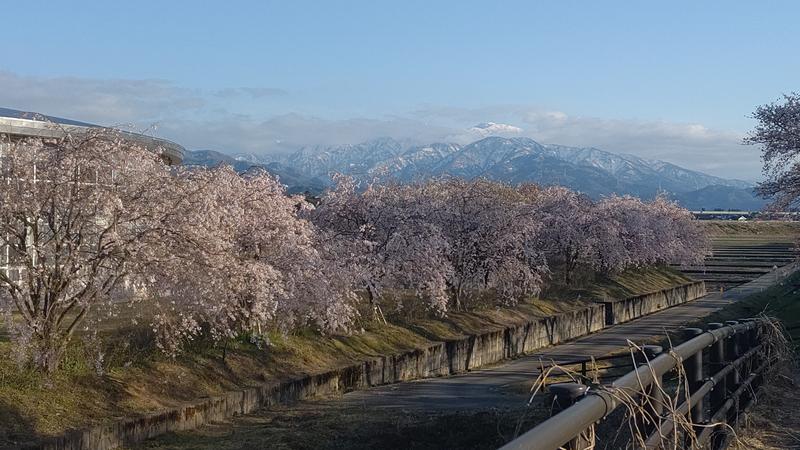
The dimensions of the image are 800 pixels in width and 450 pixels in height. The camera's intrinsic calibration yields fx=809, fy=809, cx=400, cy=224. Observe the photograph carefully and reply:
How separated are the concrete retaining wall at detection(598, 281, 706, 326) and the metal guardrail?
135 feet

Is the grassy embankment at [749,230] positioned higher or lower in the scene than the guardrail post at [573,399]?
lower

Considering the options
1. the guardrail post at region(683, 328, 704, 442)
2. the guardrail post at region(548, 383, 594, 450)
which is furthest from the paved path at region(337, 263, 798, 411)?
the guardrail post at region(548, 383, 594, 450)

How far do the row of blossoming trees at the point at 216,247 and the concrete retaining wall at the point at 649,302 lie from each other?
612cm

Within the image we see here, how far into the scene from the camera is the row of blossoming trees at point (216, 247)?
1808 centimetres

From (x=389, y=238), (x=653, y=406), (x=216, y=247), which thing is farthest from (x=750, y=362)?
(x=389, y=238)

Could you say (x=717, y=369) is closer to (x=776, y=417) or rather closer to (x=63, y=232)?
(x=776, y=417)

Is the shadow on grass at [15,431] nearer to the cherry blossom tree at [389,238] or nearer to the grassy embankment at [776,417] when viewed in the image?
the grassy embankment at [776,417]

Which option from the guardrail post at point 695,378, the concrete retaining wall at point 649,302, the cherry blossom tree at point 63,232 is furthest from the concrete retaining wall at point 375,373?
the guardrail post at point 695,378

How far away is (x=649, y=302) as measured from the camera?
55.2m

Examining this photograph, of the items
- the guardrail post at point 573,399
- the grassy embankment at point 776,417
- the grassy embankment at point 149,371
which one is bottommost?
the grassy embankment at point 149,371

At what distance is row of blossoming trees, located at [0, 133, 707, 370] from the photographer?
59.3 feet

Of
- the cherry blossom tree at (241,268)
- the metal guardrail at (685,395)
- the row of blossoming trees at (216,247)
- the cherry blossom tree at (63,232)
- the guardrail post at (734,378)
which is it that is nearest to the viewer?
the metal guardrail at (685,395)

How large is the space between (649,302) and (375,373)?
3233 cm

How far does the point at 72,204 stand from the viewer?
59.8 ft
